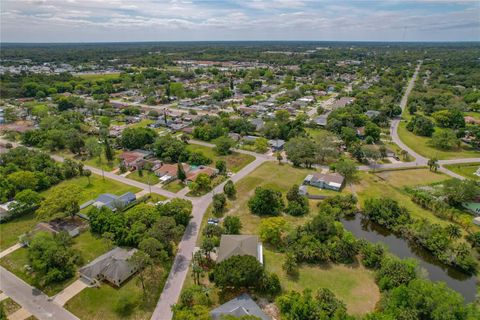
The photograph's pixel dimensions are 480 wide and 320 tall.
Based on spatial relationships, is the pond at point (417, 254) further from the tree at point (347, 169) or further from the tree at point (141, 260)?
the tree at point (141, 260)

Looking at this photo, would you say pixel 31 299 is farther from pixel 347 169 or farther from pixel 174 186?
pixel 347 169

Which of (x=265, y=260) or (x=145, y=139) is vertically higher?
(x=145, y=139)

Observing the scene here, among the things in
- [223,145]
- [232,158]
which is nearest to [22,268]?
[232,158]

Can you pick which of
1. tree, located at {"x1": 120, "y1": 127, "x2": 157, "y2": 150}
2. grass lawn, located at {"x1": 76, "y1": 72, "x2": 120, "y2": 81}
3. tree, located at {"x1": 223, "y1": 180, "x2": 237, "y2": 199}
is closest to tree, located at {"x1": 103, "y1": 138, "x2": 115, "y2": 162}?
tree, located at {"x1": 120, "y1": 127, "x2": 157, "y2": 150}

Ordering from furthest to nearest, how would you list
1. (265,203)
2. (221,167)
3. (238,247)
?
(221,167)
(265,203)
(238,247)

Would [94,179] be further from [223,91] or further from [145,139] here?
[223,91]

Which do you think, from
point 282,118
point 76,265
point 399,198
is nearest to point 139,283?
point 76,265
